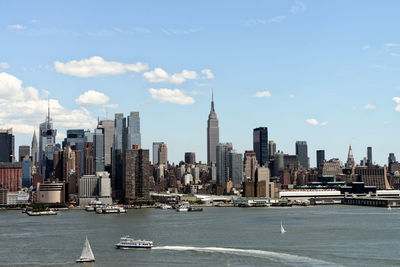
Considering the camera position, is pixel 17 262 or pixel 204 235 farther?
pixel 204 235

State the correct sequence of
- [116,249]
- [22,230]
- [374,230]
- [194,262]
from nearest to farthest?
[194,262]
[116,249]
[374,230]
[22,230]

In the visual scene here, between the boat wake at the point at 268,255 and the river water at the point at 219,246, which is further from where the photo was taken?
the river water at the point at 219,246

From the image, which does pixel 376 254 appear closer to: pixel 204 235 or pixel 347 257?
pixel 347 257

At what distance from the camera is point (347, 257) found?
8656 centimetres

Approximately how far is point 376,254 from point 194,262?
27.4m

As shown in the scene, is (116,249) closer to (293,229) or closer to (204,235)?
(204,235)

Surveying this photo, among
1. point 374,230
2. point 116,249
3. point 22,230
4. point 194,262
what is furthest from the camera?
point 22,230

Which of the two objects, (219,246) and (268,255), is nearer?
(268,255)

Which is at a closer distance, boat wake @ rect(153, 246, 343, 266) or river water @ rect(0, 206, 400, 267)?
boat wake @ rect(153, 246, 343, 266)

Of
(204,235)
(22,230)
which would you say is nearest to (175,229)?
(204,235)

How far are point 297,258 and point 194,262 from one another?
46.6 ft

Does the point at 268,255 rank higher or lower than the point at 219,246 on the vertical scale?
lower

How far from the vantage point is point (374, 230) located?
129 m

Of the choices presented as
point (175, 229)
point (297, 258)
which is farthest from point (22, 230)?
point (297, 258)
